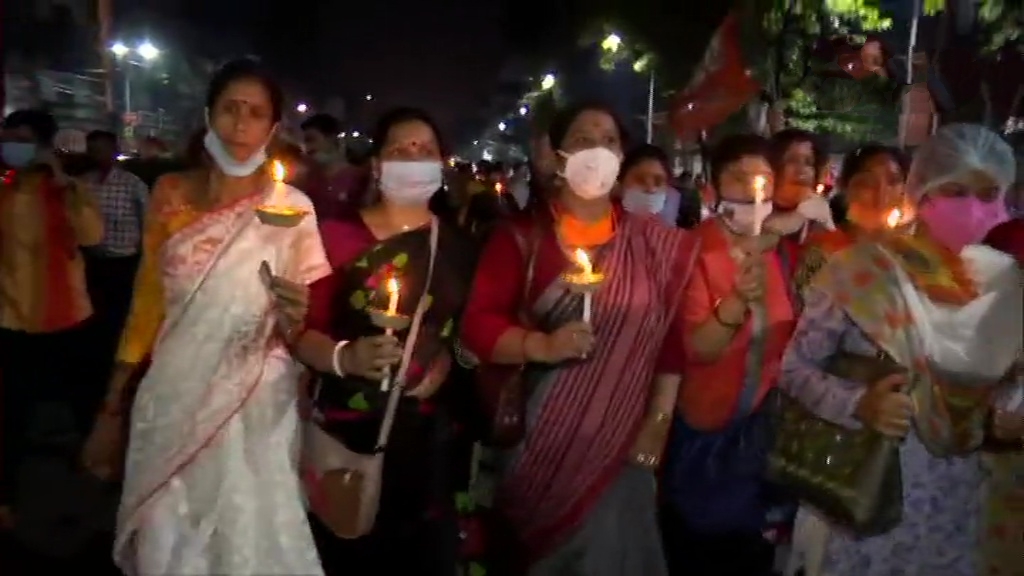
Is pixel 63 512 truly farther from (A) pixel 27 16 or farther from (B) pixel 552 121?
(A) pixel 27 16

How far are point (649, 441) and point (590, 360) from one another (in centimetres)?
33

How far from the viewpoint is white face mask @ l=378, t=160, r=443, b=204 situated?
3.89m

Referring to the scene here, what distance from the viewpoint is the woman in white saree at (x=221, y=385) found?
11.7ft

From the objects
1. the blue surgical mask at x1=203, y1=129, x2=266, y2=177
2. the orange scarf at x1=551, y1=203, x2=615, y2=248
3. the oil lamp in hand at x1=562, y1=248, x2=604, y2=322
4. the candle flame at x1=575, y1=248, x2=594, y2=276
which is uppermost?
the blue surgical mask at x1=203, y1=129, x2=266, y2=177

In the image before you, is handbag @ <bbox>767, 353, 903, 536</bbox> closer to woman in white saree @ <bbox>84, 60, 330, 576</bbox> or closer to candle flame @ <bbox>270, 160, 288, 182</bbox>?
woman in white saree @ <bbox>84, 60, 330, 576</bbox>

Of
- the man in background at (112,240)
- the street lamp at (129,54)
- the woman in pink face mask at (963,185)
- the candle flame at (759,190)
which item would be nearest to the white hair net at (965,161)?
the woman in pink face mask at (963,185)

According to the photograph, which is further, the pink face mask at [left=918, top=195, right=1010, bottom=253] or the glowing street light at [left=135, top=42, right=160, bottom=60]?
the glowing street light at [left=135, top=42, right=160, bottom=60]

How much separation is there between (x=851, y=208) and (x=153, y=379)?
2.82 metres

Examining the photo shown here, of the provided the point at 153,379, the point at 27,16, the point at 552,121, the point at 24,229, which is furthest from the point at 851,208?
the point at 27,16

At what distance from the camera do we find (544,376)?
150 inches

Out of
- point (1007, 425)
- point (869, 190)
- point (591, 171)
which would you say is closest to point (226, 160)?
point (591, 171)

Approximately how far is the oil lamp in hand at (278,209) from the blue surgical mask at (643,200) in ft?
6.61

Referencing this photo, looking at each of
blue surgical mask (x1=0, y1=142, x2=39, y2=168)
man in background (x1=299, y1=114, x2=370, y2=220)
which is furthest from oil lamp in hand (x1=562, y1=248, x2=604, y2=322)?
blue surgical mask (x1=0, y1=142, x2=39, y2=168)

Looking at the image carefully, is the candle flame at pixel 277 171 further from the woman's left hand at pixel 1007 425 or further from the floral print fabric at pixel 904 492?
the woman's left hand at pixel 1007 425
